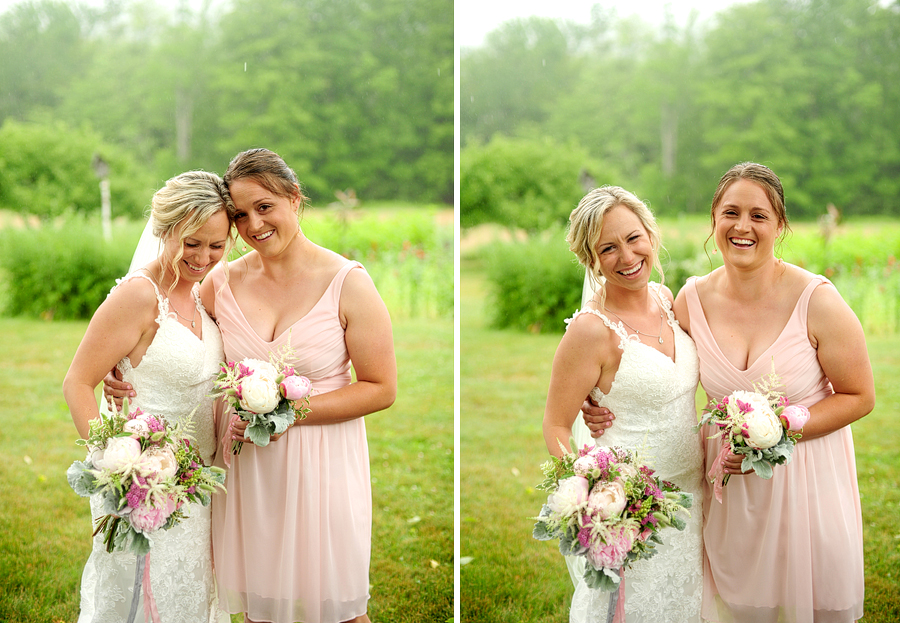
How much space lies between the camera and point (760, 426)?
2.63 meters

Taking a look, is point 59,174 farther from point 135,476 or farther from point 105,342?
point 135,476

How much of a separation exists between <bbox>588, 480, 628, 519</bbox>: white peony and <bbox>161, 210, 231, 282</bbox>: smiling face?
1.87 metres

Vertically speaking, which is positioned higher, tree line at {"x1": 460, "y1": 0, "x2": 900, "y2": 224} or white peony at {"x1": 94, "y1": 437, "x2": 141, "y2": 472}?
tree line at {"x1": 460, "y1": 0, "x2": 900, "y2": 224}

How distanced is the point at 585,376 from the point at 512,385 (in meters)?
6.04

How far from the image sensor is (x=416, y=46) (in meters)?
12.7

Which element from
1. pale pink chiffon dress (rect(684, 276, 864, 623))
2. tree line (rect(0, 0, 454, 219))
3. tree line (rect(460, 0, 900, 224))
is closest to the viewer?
pale pink chiffon dress (rect(684, 276, 864, 623))

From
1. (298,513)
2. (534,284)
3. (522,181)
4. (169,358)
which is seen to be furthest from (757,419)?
(522,181)

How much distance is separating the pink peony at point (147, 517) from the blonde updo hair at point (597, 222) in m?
1.96

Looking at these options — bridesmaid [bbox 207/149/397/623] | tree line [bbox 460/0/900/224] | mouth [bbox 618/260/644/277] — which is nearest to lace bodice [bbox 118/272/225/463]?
bridesmaid [bbox 207/149/397/623]

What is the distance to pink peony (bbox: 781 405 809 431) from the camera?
8.92 feet

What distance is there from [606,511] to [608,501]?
4cm

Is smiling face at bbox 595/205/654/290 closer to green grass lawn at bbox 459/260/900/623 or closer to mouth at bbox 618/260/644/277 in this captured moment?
mouth at bbox 618/260/644/277

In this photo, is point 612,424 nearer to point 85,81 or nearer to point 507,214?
point 507,214

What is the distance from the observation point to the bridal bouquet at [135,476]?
2.61 m
